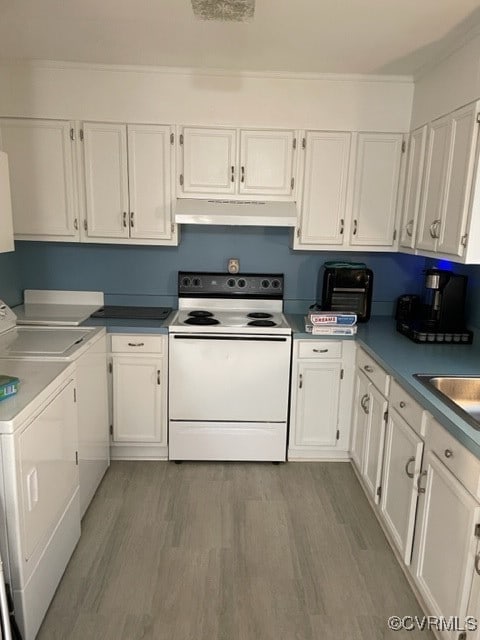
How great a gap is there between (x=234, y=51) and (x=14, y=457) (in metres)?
2.27

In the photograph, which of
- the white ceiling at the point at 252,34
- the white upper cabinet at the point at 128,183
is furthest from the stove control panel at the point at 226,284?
the white ceiling at the point at 252,34

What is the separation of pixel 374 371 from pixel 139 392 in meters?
1.43

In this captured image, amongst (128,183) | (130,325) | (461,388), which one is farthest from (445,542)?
(128,183)

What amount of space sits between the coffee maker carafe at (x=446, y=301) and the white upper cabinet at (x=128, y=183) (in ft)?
5.45

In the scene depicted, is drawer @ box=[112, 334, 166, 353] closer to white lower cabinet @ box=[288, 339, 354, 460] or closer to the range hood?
the range hood

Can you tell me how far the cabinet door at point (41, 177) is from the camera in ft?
9.40

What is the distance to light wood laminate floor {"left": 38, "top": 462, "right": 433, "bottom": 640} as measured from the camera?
183 cm

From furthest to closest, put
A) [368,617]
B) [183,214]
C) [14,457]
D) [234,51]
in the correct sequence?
[183,214], [234,51], [368,617], [14,457]

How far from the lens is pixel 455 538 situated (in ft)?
5.13

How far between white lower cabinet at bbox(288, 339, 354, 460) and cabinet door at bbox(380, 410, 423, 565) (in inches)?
26.2

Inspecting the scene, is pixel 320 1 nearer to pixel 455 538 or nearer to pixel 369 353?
pixel 369 353

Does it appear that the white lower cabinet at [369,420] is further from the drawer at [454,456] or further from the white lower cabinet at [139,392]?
the white lower cabinet at [139,392]

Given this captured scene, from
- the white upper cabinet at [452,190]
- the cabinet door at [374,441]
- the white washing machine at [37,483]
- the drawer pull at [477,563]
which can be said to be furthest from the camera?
the cabinet door at [374,441]

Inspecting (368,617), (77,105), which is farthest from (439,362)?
(77,105)
